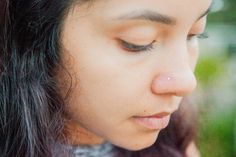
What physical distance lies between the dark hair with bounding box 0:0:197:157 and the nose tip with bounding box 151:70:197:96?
0.14m

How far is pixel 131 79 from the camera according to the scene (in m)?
0.64

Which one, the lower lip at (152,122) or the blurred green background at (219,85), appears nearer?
the lower lip at (152,122)

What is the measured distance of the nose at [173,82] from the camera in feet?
→ 2.12

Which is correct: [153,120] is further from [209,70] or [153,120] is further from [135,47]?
[209,70]

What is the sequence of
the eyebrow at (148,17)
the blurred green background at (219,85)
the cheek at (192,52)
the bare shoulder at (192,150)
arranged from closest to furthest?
the eyebrow at (148,17)
the cheek at (192,52)
the bare shoulder at (192,150)
the blurred green background at (219,85)

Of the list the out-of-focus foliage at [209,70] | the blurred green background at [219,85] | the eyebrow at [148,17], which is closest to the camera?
the eyebrow at [148,17]

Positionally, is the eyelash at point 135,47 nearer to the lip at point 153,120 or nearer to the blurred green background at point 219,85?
the lip at point 153,120

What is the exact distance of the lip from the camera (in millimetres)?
687

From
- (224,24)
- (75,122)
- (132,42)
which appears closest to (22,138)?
(75,122)

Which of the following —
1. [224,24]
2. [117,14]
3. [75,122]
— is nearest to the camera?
[117,14]

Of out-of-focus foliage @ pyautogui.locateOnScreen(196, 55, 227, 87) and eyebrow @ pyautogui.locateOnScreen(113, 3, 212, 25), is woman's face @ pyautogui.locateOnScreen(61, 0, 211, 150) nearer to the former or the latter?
eyebrow @ pyautogui.locateOnScreen(113, 3, 212, 25)

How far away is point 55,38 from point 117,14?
9cm

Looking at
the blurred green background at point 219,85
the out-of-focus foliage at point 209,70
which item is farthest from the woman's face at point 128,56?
the out-of-focus foliage at point 209,70

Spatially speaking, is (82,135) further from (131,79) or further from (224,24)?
(224,24)
